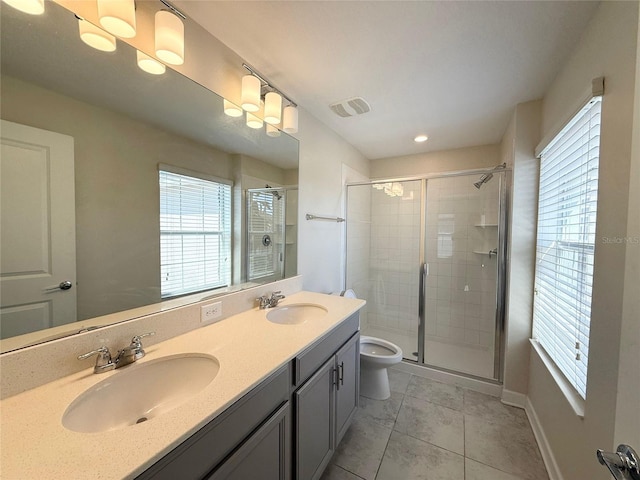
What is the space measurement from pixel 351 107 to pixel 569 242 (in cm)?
167

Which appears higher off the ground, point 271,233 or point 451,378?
point 271,233

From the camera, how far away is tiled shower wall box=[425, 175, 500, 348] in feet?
8.42

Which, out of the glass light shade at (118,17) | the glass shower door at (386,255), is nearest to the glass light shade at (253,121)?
the glass light shade at (118,17)

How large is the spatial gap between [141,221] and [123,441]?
2.64 ft

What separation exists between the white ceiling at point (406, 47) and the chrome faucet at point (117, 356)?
5.00 ft

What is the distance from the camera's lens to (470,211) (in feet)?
8.71

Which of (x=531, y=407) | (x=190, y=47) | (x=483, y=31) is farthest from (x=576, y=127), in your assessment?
(x=190, y=47)

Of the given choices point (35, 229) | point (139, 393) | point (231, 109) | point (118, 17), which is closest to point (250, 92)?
point (231, 109)

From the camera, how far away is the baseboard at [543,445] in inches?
53.7

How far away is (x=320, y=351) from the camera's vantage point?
4.13ft

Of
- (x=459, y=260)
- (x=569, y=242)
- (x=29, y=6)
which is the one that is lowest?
(x=459, y=260)

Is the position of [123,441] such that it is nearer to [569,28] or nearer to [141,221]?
[141,221]

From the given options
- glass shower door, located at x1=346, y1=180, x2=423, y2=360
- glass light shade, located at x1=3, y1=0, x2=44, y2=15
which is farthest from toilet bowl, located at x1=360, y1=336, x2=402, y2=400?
glass light shade, located at x1=3, y1=0, x2=44, y2=15

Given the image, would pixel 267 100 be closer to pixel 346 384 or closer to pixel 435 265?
pixel 346 384
